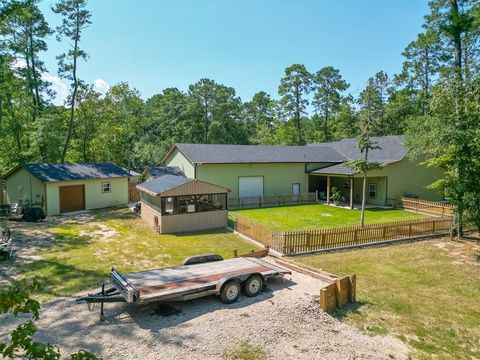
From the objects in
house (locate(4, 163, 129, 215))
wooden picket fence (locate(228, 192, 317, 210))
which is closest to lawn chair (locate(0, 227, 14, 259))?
house (locate(4, 163, 129, 215))

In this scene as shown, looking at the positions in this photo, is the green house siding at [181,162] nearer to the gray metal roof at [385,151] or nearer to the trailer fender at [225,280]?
the gray metal roof at [385,151]

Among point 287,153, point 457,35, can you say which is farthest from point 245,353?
point 287,153

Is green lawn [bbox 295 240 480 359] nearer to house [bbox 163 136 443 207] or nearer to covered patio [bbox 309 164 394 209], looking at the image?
covered patio [bbox 309 164 394 209]

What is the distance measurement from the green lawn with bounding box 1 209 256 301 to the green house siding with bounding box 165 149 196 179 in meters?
6.70

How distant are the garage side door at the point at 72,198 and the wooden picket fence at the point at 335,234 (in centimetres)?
1301

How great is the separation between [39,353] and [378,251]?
48.4ft

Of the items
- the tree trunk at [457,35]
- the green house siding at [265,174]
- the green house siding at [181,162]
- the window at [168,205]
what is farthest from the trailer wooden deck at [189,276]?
the tree trunk at [457,35]

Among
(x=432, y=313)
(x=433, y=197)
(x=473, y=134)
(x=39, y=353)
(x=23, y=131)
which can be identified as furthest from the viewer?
(x=23, y=131)

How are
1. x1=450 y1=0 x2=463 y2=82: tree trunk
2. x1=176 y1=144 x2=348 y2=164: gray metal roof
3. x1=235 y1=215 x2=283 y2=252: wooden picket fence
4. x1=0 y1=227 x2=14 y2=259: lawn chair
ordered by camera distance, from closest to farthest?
1. x1=0 y1=227 x2=14 y2=259: lawn chair
2. x1=235 y1=215 x2=283 y2=252: wooden picket fence
3. x1=450 y1=0 x2=463 y2=82: tree trunk
4. x1=176 y1=144 x2=348 y2=164: gray metal roof

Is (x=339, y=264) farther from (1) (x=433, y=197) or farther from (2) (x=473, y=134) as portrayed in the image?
(1) (x=433, y=197)

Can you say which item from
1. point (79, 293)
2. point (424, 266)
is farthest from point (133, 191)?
point (424, 266)

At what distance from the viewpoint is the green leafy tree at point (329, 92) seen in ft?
181

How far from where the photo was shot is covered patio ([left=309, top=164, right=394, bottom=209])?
85.4 ft

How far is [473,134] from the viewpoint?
14797mm
